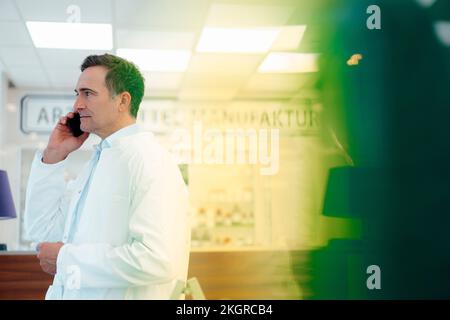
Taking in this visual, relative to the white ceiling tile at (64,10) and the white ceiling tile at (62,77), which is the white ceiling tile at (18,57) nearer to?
the white ceiling tile at (62,77)

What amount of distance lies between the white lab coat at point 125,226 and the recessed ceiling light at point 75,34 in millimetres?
317

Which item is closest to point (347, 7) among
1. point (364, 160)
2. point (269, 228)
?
point (364, 160)

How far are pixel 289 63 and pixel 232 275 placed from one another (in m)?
0.79

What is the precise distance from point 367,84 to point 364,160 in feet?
0.70

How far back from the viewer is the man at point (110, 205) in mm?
993

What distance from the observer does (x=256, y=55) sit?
143 centimetres

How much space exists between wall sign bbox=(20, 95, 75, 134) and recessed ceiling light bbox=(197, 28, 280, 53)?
18.6 inches

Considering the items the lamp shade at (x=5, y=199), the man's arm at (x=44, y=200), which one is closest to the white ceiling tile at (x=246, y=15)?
the man's arm at (x=44, y=200)

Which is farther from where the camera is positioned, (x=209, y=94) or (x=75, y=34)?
(x=209, y=94)

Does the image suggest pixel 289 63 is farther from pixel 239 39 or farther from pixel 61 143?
pixel 61 143

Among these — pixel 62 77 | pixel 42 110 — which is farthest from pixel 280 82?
pixel 42 110

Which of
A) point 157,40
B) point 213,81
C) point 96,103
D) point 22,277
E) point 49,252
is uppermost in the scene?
point 157,40

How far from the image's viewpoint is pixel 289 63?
1.36m

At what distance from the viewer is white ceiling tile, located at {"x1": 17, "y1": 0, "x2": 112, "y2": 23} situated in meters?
1.21
